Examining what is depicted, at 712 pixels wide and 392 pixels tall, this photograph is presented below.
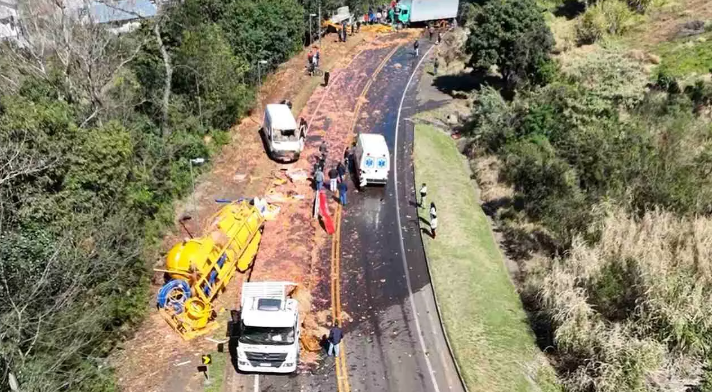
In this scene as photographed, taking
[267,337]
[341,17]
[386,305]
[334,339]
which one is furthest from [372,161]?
[341,17]

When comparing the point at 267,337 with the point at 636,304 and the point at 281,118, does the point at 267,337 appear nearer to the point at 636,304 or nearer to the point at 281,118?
the point at 636,304

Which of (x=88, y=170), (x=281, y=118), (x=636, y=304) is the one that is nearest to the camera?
(x=636, y=304)

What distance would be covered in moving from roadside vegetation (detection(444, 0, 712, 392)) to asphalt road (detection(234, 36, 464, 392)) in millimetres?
4888

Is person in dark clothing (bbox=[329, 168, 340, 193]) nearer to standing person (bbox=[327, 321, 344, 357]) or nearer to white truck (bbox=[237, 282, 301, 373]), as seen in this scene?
standing person (bbox=[327, 321, 344, 357])

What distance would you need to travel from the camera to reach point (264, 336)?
20.8 metres

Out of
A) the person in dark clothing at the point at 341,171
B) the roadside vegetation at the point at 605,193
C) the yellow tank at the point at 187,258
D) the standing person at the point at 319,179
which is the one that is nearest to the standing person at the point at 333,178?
the person in dark clothing at the point at 341,171

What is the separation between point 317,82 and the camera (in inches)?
1928

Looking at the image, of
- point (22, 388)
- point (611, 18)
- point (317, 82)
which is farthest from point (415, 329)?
point (611, 18)

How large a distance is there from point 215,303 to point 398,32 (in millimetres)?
48880

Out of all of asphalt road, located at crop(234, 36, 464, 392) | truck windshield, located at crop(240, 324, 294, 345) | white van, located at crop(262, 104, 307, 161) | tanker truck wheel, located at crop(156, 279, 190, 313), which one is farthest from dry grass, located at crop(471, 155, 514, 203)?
tanker truck wheel, located at crop(156, 279, 190, 313)

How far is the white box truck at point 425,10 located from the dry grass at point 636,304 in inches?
1835

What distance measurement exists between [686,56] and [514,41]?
1328 centimetres

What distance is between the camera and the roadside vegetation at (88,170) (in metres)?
18.4

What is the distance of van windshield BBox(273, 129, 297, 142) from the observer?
3550cm
